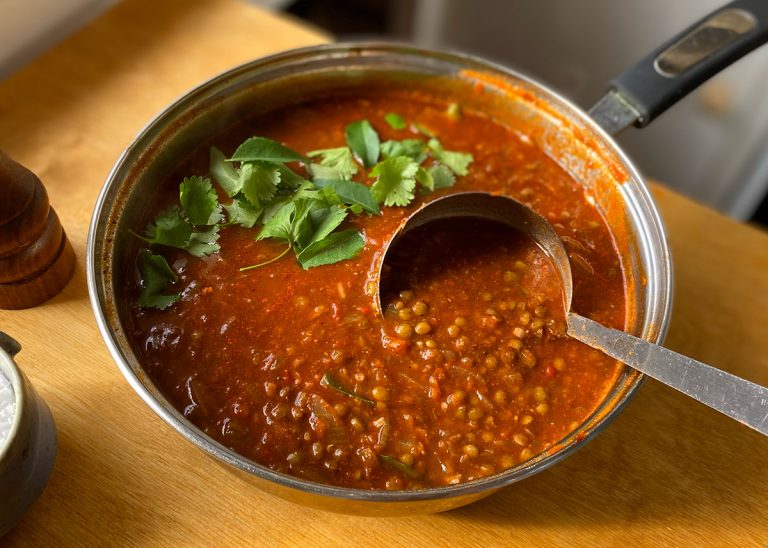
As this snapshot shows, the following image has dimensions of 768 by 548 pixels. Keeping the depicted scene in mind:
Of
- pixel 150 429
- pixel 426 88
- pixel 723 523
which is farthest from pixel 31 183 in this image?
pixel 723 523

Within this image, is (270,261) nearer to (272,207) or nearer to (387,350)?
(272,207)

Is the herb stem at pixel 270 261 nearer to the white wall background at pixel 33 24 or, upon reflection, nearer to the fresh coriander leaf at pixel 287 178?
the fresh coriander leaf at pixel 287 178

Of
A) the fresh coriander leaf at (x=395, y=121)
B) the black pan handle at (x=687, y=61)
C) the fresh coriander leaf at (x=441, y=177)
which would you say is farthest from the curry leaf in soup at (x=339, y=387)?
the black pan handle at (x=687, y=61)

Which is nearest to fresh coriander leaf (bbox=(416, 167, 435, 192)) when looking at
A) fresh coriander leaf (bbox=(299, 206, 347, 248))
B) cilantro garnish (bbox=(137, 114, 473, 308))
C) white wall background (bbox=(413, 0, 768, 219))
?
cilantro garnish (bbox=(137, 114, 473, 308))

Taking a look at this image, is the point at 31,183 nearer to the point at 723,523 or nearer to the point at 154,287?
the point at 154,287

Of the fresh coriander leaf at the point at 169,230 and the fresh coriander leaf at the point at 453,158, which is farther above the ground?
the fresh coriander leaf at the point at 453,158

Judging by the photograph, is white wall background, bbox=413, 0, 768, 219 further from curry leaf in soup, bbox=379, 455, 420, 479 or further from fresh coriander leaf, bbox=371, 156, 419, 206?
curry leaf in soup, bbox=379, 455, 420, 479
